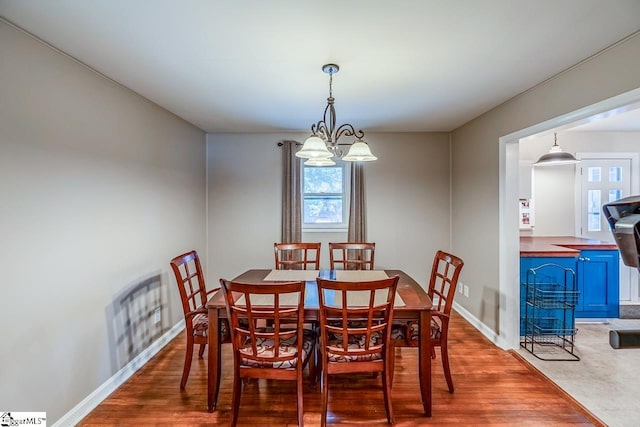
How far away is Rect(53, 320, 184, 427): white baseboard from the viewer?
1.97m

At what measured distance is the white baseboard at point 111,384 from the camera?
1973 mm

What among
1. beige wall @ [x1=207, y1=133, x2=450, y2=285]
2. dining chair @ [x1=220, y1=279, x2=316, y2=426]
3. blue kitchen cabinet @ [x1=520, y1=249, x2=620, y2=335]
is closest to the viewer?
dining chair @ [x1=220, y1=279, x2=316, y2=426]

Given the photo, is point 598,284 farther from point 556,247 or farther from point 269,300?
point 269,300

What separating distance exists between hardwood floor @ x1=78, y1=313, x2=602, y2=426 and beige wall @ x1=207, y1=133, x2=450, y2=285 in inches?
65.9

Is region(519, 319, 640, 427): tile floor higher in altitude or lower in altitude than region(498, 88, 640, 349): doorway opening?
lower

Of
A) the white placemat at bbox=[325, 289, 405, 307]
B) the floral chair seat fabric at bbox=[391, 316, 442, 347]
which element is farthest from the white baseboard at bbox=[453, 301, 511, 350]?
the white placemat at bbox=[325, 289, 405, 307]

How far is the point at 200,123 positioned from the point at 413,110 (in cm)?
250

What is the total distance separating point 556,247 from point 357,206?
2.26 meters

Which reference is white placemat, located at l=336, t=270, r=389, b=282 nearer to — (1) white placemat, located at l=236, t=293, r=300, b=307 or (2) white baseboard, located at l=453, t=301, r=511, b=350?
(1) white placemat, located at l=236, t=293, r=300, b=307

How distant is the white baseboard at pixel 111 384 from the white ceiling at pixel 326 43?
2.30m

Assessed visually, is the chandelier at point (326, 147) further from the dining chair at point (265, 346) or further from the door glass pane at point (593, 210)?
the door glass pane at point (593, 210)

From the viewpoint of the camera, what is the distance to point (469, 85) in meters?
2.51

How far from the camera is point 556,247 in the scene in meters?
3.33

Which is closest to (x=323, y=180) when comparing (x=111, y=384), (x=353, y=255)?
(x=353, y=255)
